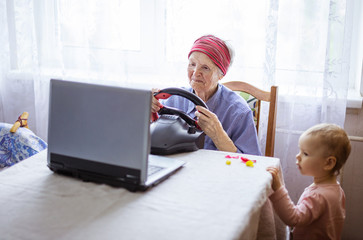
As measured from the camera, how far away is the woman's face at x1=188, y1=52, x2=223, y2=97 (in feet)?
5.61

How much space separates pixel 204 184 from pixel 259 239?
0.26m

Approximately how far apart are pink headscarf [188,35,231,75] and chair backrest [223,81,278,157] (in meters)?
0.19

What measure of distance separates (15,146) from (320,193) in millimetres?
1411

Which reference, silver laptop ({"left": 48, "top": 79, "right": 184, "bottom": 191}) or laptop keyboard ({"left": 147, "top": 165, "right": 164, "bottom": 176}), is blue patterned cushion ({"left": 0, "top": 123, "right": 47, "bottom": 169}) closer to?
silver laptop ({"left": 48, "top": 79, "right": 184, "bottom": 191})

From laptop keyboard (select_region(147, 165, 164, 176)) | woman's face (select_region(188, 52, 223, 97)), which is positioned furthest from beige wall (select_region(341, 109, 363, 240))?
laptop keyboard (select_region(147, 165, 164, 176))

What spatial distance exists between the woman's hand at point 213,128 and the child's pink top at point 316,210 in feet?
1.04

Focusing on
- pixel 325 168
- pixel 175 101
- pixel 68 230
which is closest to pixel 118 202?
pixel 68 230

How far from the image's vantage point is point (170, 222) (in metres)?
0.88

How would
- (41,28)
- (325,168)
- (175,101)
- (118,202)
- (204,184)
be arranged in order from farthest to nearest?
1. (41,28)
2. (175,101)
3. (325,168)
4. (204,184)
5. (118,202)

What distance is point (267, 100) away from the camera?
6.01 feet

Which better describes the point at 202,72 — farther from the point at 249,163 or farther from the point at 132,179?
the point at 132,179

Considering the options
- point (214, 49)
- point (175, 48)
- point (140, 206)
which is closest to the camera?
point (140, 206)

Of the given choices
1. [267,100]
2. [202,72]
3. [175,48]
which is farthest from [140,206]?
[175,48]

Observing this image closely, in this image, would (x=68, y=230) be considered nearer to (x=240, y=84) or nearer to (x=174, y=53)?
(x=240, y=84)
